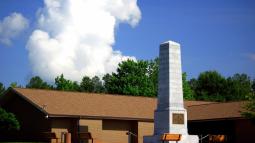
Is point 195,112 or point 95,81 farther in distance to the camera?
point 95,81

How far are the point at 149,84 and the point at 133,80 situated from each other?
2290 mm

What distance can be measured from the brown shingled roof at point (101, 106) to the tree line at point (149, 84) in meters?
20.5

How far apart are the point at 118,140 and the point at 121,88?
89.5 ft

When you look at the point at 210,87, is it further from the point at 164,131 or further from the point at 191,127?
the point at 164,131

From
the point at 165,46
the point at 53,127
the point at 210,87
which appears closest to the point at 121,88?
the point at 210,87

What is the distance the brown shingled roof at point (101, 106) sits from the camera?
3774 cm

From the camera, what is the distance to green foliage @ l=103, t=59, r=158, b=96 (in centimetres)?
6612

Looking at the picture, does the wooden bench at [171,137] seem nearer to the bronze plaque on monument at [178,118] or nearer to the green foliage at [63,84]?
the bronze plaque on monument at [178,118]

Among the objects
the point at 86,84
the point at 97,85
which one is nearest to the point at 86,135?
the point at 86,84

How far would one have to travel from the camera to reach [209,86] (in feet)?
265

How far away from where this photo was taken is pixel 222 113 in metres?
38.0

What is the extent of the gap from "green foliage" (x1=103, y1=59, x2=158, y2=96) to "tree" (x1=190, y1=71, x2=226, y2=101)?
1166 cm

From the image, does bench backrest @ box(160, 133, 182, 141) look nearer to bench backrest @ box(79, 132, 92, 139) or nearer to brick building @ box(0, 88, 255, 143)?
bench backrest @ box(79, 132, 92, 139)

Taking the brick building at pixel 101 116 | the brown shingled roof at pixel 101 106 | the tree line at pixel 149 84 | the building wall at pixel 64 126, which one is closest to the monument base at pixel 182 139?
the brick building at pixel 101 116
